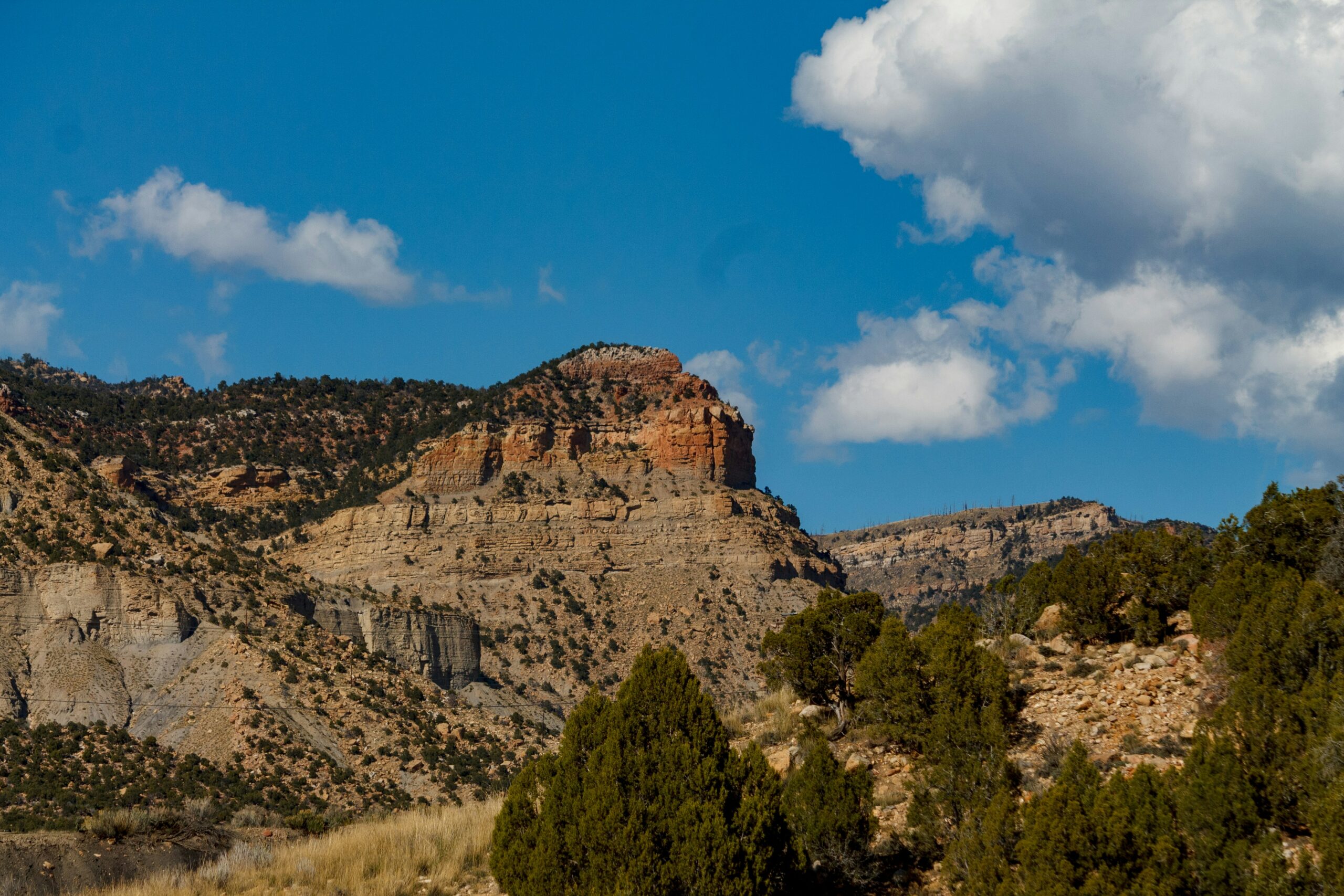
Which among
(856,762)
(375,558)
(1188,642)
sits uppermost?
(375,558)

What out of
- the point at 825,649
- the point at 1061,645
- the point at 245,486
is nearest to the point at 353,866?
the point at 825,649

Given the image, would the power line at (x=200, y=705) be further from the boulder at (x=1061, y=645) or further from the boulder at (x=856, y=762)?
the boulder at (x=856, y=762)

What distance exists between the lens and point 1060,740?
15602 millimetres

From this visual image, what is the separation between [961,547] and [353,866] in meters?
127

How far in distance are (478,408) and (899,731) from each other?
79299 millimetres

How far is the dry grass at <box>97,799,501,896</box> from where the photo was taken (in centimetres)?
1432

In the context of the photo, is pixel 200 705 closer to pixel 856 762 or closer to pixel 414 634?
pixel 414 634

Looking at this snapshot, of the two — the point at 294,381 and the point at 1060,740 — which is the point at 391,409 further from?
the point at 1060,740

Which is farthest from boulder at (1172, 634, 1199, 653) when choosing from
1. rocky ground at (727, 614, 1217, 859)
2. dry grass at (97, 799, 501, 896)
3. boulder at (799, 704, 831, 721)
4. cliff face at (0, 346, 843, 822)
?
cliff face at (0, 346, 843, 822)

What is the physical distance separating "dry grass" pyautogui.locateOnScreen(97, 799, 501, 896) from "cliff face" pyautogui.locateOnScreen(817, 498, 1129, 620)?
3941 inches

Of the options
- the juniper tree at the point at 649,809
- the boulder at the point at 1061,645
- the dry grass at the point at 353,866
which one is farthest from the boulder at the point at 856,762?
the dry grass at the point at 353,866

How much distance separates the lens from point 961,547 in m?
136

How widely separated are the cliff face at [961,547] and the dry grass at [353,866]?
100 metres

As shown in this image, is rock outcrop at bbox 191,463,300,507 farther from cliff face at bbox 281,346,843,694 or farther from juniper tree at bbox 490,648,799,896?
juniper tree at bbox 490,648,799,896
